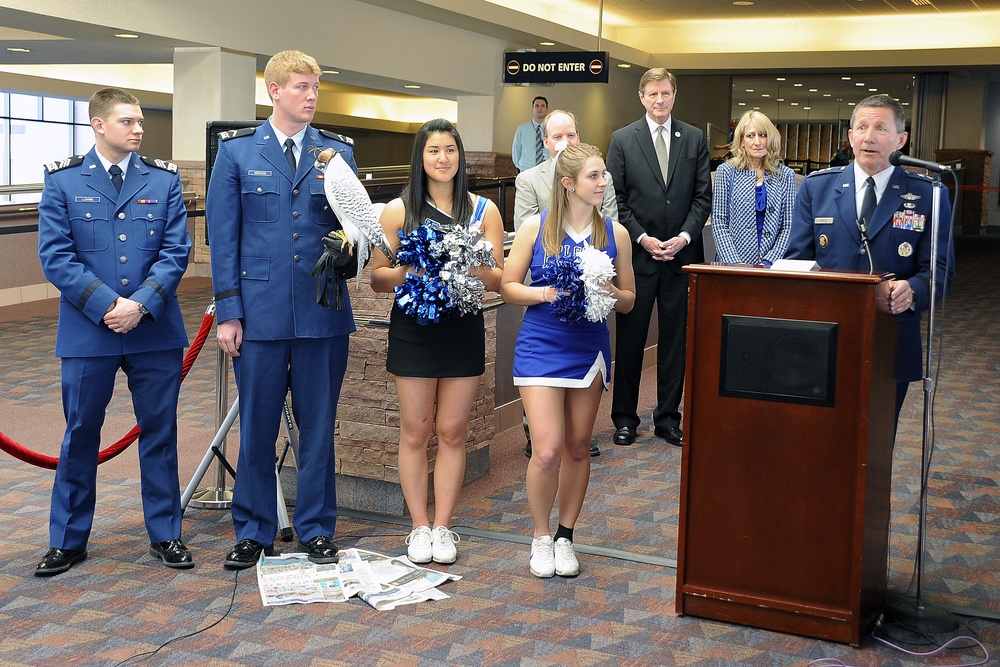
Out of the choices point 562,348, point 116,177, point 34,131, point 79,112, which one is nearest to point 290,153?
point 116,177

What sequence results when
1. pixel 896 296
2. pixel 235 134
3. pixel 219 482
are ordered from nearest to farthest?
1. pixel 896 296
2. pixel 235 134
3. pixel 219 482

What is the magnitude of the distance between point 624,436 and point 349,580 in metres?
2.38

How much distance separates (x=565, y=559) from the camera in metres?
3.80

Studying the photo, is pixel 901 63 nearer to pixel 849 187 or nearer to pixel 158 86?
pixel 158 86

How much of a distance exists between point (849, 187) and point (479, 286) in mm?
1297

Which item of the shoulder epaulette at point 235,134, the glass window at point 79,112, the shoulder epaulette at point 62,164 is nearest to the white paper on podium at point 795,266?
the shoulder epaulette at point 235,134

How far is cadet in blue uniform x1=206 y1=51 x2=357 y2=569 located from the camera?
371 centimetres

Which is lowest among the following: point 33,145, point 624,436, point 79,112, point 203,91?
point 624,436

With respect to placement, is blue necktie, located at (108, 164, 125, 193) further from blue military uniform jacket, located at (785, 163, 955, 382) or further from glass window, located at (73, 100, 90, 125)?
→ glass window, located at (73, 100, 90, 125)

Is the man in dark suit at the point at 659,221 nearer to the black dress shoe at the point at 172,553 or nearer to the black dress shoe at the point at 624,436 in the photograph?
the black dress shoe at the point at 624,436

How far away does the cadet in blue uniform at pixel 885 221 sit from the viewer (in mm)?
3482

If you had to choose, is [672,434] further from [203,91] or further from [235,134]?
[203,91]

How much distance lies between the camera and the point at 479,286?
3.72m

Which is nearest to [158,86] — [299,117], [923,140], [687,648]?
[923,140]
